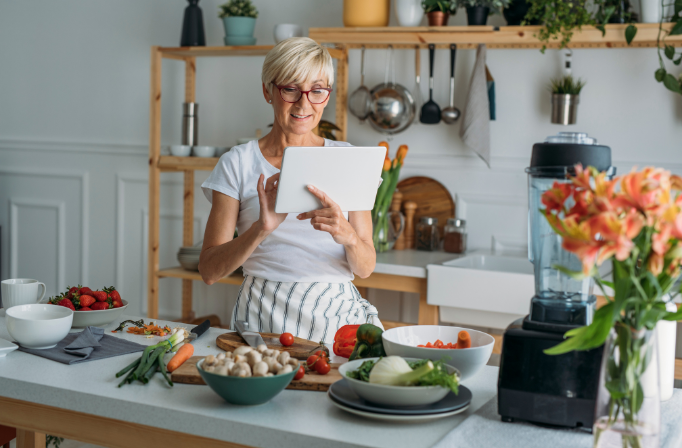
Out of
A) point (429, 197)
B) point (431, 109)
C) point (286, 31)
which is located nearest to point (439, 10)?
point (431, 109)

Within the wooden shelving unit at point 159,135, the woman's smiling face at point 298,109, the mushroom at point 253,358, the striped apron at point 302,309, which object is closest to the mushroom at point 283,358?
the mushroom at point 253,358

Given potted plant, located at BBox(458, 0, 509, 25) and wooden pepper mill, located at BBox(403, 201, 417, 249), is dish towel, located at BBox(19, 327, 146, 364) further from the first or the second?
potted plant, located at BBox(458, 0, 509, 25)

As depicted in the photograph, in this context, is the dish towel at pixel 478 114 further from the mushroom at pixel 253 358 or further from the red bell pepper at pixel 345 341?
the mushroom at pixel 253 358

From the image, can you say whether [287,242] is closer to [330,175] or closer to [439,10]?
[330,175]

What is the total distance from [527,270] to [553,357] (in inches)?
71.1

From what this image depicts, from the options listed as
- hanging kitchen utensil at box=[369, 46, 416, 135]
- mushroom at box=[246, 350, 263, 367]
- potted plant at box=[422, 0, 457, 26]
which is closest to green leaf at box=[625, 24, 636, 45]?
potted plant at box=[422, 0, 457, 26]

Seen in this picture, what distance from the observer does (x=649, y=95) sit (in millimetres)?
2736

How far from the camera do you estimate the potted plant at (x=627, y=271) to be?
807 mm

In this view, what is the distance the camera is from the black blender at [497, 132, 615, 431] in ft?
3.39

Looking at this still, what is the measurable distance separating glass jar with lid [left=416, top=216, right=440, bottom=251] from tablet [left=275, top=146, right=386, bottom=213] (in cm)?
152

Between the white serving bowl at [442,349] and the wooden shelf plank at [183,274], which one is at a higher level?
the white serving bowl at [442,349]

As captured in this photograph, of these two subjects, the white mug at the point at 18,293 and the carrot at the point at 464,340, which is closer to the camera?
the carrot at the point at 464,340

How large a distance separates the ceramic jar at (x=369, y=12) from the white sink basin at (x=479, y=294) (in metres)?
1.07

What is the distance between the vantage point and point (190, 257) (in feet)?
10.4
